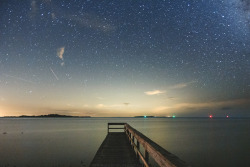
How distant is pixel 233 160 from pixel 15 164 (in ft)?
65.9

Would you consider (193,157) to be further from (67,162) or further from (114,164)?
(114,164)

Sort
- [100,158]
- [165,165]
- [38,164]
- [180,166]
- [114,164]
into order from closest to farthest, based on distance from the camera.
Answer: [180,166], [165,165], [114,164], [100,158], [38,164]

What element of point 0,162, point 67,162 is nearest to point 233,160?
point 67,162

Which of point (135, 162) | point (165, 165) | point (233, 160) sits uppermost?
point (165, 165)

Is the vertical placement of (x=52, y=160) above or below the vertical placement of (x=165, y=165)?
below

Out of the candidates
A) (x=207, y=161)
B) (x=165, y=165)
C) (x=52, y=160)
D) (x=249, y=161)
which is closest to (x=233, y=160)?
(x=249, y=161)

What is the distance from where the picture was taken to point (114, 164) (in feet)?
21.5

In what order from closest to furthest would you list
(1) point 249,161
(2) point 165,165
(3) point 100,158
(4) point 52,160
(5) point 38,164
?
1. (2) point 165,165
2. (3) point 100,158
3. (5) point 38,164
4. (4) point 52,160
5. (1) point 249,161

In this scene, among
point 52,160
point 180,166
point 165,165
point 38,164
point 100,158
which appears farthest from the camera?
point 52,160

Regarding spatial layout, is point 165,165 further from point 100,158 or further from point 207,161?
point 207,161

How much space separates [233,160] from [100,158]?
1654 cm

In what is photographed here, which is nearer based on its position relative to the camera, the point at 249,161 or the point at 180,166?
the point at 180,166

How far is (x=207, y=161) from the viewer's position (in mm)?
17578

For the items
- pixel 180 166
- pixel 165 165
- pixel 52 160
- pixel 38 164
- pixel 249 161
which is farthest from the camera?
pixel 249 161
